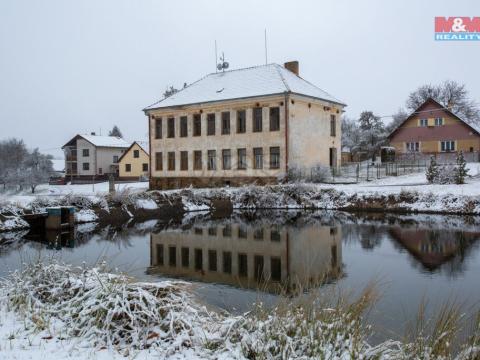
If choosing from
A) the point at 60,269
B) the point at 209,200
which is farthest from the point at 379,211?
the point at 60,269

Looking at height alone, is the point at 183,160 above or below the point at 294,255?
above

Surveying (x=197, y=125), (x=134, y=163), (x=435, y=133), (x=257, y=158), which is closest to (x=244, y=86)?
(x=197, y=125)

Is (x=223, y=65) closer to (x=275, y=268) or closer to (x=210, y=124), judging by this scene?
(x=210, y=124)

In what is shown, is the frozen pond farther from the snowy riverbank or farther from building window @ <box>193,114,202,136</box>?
building window @ <box>193,114,202,136</box>

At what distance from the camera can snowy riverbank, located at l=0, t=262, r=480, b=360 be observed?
16.7 ft

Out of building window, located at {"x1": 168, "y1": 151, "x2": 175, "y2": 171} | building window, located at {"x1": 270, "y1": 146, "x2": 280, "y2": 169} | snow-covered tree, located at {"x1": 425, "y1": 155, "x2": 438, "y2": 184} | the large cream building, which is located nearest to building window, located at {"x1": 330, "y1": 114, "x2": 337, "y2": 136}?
the large cream building

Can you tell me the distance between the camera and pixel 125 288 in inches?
250

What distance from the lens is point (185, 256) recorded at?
14.4 metres

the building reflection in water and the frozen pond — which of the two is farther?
the building reflection in water

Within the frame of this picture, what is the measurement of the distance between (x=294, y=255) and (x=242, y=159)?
69.3ft

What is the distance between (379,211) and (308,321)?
21424mm

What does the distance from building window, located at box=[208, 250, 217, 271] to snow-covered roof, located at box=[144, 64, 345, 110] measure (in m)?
19.3

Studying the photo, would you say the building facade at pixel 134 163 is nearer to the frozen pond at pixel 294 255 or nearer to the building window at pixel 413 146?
the building window at pixel 413 146

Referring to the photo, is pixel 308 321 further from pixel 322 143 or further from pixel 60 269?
pixel 322 143
